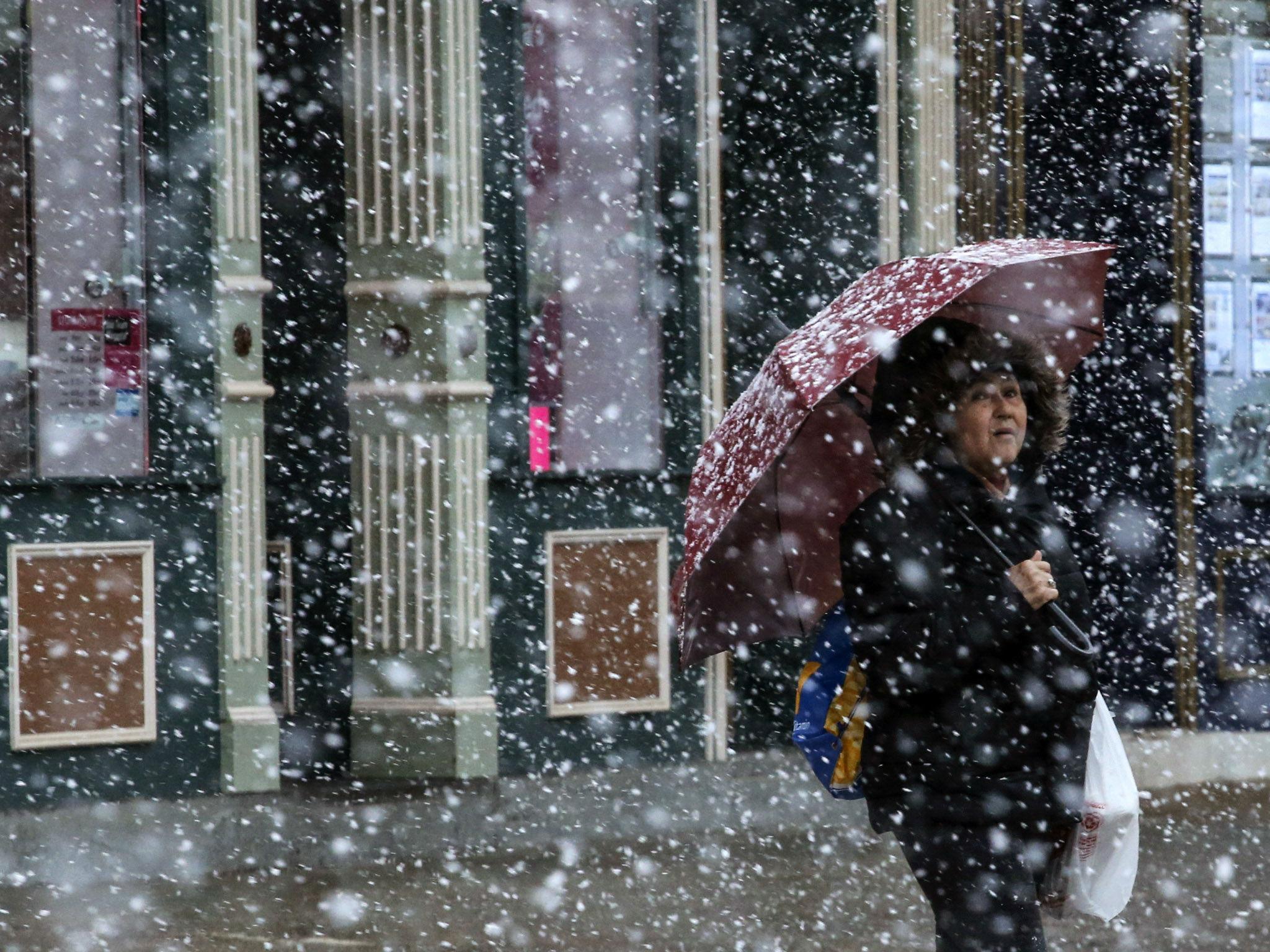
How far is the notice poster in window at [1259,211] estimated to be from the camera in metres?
10.1

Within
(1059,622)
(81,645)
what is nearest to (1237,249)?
(81,645)

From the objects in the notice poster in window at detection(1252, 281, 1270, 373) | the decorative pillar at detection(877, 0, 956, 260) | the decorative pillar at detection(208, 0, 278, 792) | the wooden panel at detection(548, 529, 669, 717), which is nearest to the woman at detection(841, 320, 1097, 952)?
the decorative pillar at detection(208, 0, 278, 792)

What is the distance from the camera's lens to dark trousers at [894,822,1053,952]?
3844 mm

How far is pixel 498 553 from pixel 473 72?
206 cm

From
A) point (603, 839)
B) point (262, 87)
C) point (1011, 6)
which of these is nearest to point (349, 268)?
point (262, 87)

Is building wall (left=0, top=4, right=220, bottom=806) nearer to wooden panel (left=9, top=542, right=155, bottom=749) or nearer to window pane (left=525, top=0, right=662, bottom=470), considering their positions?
wooden panel (left=9, top=542, right=155, bottom=749)

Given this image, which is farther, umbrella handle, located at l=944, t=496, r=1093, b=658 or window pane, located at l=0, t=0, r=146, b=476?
window pane, located at l=0, t=0, r=146, b=476

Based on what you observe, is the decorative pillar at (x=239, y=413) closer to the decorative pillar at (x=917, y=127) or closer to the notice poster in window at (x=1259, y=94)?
the decorative pillar at (x=917, y=127)

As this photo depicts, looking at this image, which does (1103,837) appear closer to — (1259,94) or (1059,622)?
(1059,622)

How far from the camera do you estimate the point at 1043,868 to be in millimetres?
3961

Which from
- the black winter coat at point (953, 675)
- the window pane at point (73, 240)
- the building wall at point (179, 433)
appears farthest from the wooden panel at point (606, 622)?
the black winter coat at point (953, 675)

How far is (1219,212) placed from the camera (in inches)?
394

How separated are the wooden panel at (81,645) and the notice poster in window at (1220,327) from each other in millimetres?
5541

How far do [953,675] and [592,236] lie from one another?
16.6ft
